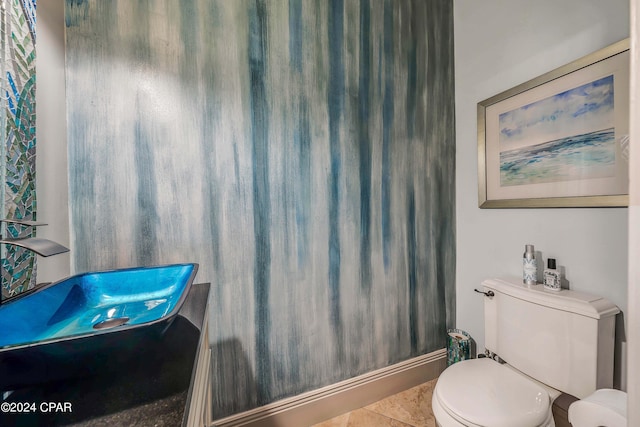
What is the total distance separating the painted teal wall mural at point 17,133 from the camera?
72cm

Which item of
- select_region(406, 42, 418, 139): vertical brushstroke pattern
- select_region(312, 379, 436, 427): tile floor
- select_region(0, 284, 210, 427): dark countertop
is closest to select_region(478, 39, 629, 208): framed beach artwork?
select_region(406, 42, 418, 139): vertical brushstroke pattern

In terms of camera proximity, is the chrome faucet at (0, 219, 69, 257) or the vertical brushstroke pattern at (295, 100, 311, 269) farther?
the vertical brushstroke pattern at (295, 100, 311, 269)

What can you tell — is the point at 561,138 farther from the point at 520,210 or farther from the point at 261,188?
the point at 261,188

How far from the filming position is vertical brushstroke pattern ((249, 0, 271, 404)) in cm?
127

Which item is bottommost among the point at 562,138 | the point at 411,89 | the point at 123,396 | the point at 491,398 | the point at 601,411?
the point at 491,398

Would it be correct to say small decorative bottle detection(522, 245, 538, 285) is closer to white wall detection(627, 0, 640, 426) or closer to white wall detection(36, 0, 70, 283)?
white wall detection(627, 0, 640, 426)

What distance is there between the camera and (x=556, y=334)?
1100 millimetres

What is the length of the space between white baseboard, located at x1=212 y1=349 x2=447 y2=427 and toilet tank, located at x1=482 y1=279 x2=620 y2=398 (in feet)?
1.73

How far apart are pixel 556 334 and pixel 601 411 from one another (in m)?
0.41

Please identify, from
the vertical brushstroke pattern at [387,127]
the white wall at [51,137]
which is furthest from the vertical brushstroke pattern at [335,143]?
the white wall at [51,137]

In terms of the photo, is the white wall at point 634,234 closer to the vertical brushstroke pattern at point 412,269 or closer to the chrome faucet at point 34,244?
the vertical brushstroke pattern at point 412,269

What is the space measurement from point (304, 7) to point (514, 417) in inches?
80.6


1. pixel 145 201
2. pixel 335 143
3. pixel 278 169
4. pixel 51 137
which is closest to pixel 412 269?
pixel 335 143

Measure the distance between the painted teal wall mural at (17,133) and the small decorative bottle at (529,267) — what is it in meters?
2.02
